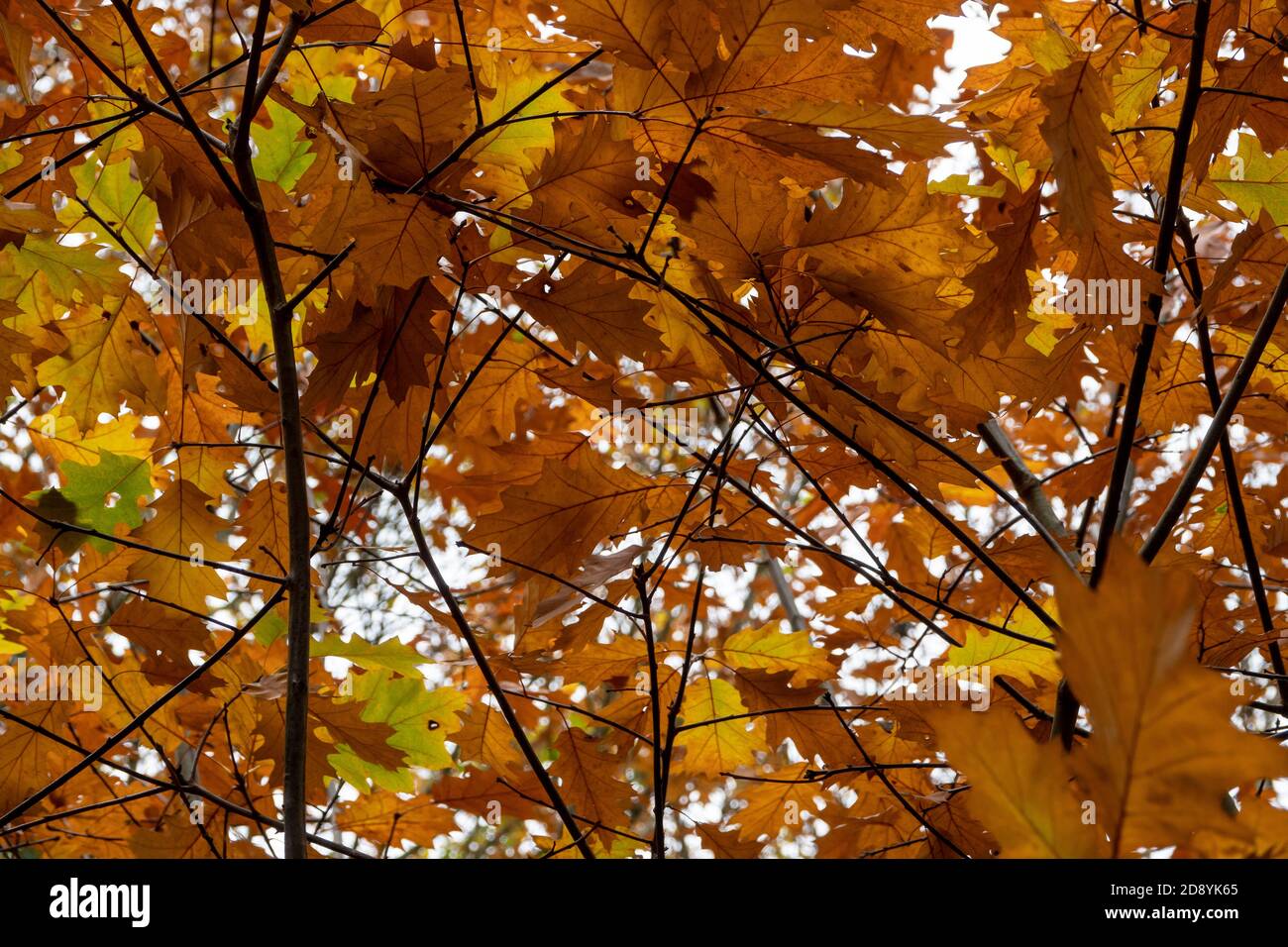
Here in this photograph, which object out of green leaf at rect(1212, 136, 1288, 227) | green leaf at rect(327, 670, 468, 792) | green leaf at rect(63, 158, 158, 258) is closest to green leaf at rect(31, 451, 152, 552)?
green leaf at rect(63, 158, 158, 258)

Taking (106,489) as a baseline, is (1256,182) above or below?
above

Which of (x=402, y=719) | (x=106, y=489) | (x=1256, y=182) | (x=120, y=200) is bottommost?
(x=402, y=719)

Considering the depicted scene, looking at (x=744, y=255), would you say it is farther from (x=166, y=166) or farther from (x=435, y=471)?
(x=435, y=471)

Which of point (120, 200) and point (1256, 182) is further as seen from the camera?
point (120, 200)

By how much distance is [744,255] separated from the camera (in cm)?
101

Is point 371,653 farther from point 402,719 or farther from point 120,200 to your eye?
point 120,200

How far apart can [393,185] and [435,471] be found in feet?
6.34

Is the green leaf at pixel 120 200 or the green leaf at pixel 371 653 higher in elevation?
the green leaf at pixel 120 200

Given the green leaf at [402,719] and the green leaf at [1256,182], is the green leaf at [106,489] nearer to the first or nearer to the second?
the green leaf at [402,719]

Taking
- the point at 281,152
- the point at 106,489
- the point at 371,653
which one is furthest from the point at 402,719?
the point at 281,152

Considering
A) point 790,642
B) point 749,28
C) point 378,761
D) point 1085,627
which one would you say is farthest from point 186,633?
point 1085,627

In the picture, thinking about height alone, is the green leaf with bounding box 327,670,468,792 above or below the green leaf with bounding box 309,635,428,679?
below

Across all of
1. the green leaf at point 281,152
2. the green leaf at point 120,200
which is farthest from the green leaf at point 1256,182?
the green leaf at point 120,200

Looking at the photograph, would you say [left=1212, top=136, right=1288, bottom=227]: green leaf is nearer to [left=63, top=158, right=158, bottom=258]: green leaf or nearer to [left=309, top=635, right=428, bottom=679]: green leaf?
[left=309, top=635, right=428, bottom=679]: green leaf
